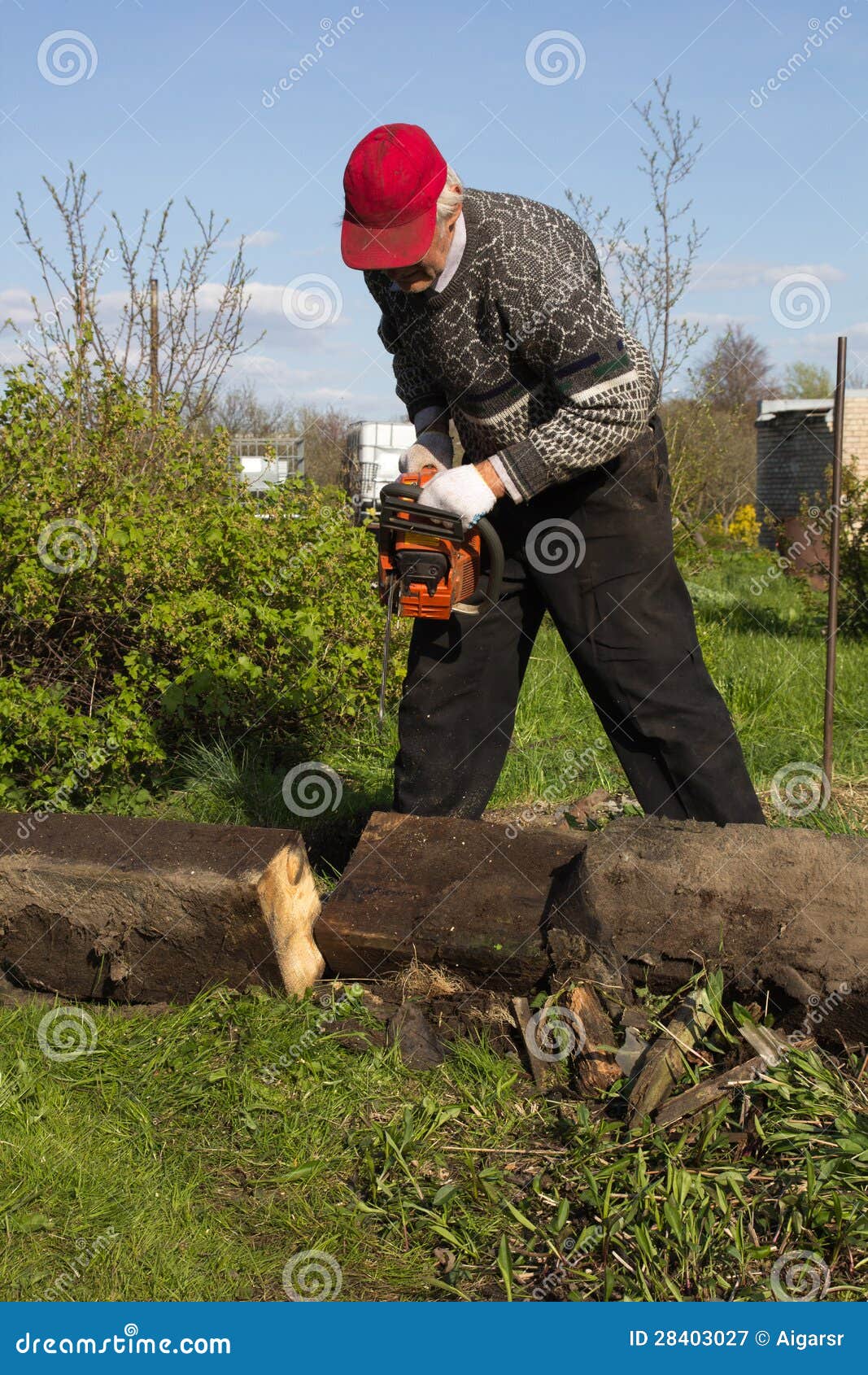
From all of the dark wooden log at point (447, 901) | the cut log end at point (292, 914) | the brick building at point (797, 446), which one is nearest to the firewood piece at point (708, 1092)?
the dark wooden log at point (447, 901)

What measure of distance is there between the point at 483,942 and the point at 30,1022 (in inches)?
47.7

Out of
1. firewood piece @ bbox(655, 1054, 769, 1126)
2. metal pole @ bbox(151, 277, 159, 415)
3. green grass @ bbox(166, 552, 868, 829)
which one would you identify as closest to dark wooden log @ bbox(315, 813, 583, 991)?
firewood piece @ bbox(655, 1054, 769, 1126)

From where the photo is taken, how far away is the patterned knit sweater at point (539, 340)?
9.39ft

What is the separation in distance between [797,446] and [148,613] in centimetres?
1874

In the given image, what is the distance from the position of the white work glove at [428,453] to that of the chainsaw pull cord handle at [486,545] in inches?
5.5

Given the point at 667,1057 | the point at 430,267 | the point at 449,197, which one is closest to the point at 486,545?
the point at 430,267

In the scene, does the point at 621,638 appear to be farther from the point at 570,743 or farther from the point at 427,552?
the point at 570,743

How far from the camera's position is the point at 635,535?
308 centimetres

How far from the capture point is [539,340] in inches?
114

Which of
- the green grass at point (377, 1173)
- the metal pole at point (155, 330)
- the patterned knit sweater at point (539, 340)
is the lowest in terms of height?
the green grass at point (377, 1173)

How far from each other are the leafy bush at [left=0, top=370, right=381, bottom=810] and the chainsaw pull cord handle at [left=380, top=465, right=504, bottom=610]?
147 centimetres

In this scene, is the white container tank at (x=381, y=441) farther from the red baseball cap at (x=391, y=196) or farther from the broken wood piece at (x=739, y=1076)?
the broken wood piece at (x=739, y=1076)

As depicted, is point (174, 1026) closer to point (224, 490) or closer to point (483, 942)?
point (483, 942)

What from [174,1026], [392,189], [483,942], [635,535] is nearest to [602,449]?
[635,535]
